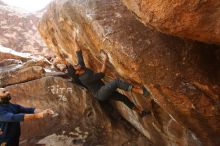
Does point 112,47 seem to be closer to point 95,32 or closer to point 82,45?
point 95,32

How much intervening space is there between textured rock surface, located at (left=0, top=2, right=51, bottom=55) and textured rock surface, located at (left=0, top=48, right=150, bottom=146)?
11186mm

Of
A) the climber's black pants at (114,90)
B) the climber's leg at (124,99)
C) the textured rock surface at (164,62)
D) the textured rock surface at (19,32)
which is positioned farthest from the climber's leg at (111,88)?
the textured rock surface at (19,32)

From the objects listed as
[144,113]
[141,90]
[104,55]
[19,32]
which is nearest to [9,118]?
Answer: [104,55]

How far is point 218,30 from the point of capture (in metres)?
3.59

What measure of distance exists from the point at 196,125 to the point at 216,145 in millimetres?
570

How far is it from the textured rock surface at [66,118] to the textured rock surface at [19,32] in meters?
11.2

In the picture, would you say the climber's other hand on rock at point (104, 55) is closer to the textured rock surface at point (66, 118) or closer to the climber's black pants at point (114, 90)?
the climber's black pants at point (114, 90)

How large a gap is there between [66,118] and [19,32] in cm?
1422

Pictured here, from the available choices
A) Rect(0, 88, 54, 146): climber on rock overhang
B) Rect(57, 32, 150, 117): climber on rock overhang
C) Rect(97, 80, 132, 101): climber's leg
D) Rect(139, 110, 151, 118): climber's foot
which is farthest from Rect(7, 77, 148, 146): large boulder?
Rect(0, 88, 54, 146): climber on rock overhang

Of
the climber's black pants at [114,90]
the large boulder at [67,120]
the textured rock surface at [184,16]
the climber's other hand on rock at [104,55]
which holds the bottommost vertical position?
the large boulder at [67,120]

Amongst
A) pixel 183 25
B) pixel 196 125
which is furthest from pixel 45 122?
pixel 183 25

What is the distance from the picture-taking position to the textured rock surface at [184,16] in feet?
11.3

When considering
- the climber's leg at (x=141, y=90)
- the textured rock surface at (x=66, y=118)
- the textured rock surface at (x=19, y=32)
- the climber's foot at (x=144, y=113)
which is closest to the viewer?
the climber's leg at (x=141, y=90)

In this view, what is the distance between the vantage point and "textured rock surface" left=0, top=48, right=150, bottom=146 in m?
8.41
